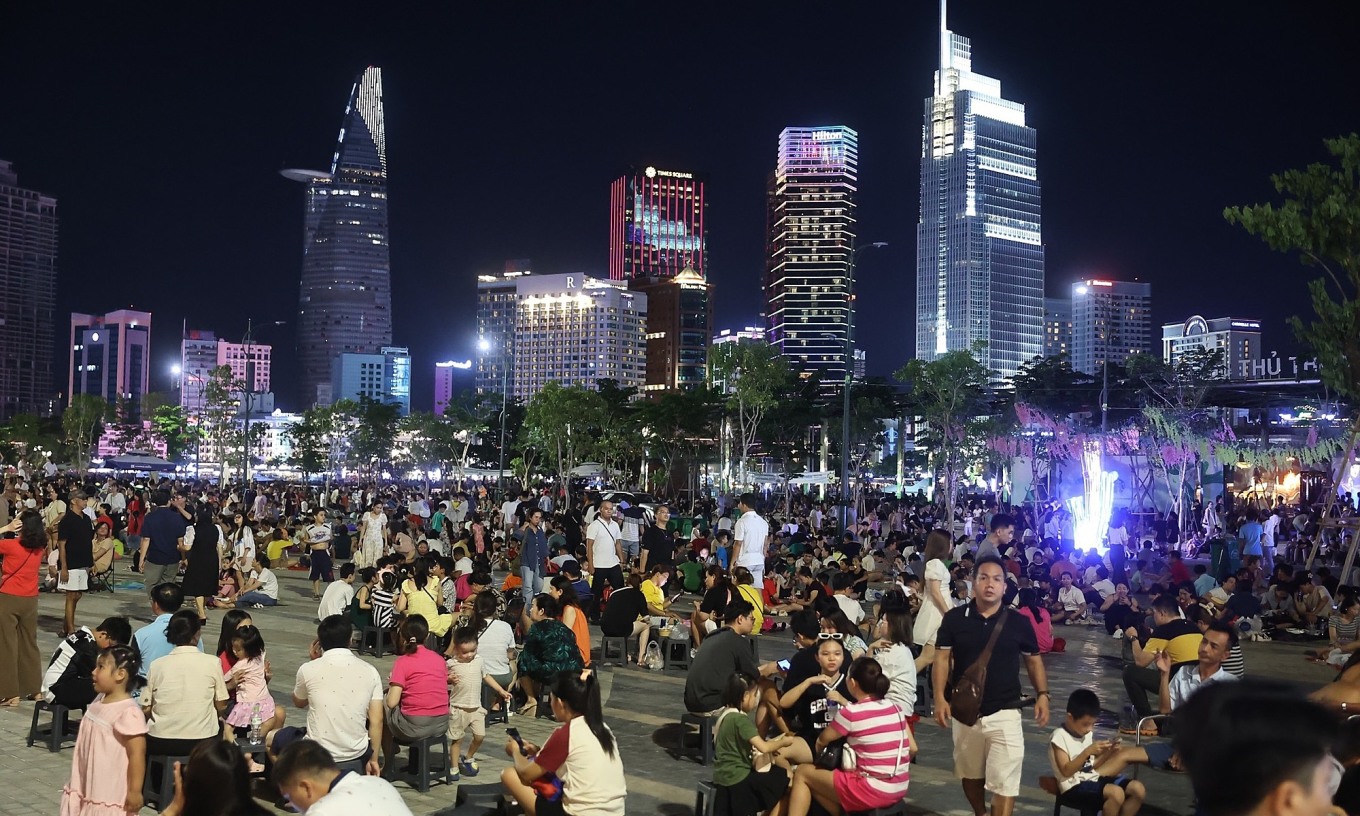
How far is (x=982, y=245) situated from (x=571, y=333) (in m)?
75.0

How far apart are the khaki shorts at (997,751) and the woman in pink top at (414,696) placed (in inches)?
142

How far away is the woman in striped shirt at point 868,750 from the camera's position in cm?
559

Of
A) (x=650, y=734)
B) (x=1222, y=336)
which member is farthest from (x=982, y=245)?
(x=650, y=734)

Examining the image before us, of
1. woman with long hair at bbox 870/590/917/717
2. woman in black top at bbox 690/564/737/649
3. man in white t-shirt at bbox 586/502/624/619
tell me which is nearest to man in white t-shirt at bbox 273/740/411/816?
woman with long hair at bbox 870/590/917/717

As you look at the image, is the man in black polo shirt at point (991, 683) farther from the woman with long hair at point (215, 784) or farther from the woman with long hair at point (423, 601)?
the woman with long hair at point (423, 601)

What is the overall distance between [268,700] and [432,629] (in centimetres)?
369

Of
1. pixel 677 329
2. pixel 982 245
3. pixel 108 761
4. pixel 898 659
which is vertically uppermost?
pixel 982 245

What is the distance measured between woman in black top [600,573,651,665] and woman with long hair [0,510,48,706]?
18.7 ft

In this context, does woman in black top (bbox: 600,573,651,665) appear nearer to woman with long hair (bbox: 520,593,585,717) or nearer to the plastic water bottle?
woman with long hair (bbox: 520,593,585,717)

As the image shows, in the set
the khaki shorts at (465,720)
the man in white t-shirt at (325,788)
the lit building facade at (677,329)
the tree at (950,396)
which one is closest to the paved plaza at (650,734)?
the khaki shorts at (465,720)

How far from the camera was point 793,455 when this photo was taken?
195ft

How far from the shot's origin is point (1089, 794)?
6023 millimetres

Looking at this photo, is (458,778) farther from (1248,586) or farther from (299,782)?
(1248,586)

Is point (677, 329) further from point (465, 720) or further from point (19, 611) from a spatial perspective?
point (465, 720)
